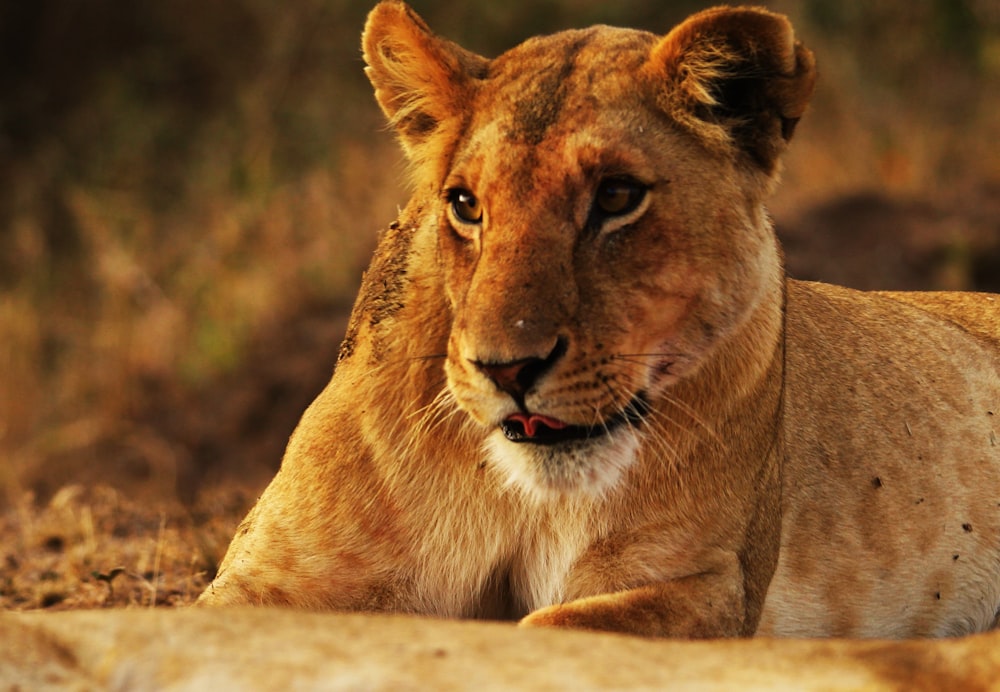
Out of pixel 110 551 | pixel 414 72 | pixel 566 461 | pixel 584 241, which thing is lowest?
pixel 110 551

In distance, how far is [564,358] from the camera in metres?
2.88

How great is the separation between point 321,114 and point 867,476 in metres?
8.41

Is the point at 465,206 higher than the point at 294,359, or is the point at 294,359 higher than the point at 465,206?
the point at 465,206

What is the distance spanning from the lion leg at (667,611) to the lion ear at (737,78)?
945 millimetres

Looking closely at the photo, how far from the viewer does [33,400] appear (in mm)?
9227

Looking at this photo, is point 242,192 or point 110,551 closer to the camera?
point 110,551

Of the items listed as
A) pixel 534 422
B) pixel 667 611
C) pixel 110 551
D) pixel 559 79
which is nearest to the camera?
pixel 534 422

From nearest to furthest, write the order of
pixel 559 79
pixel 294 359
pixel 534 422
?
pixel 534 422 → pixel 559 79 → pixel 294 359

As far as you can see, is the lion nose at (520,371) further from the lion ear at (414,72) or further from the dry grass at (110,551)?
the dry grass at (110,551)

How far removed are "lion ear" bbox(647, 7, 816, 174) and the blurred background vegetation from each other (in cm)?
521

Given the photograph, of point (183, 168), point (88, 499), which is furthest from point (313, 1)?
point (88, 499)

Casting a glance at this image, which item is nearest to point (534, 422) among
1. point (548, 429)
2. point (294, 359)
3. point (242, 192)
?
point (548, 429)

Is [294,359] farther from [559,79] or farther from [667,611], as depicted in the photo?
[667,611]

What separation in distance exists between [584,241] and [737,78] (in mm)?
575
